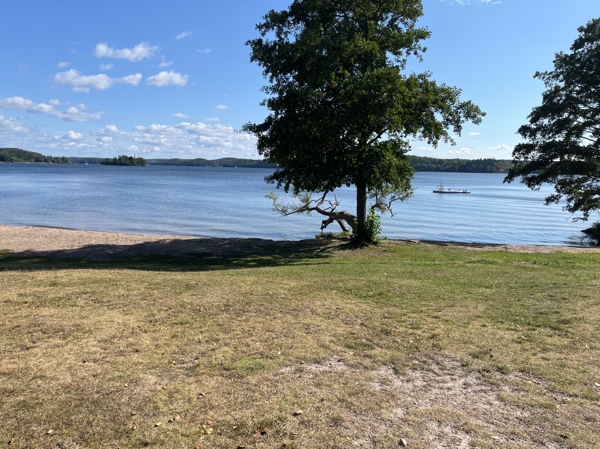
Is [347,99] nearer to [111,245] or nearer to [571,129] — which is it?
[111,245]

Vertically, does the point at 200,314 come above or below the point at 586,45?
below

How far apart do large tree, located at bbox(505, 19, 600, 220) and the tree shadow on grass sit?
1847cm

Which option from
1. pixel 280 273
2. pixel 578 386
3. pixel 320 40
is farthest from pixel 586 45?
pixel 578 386

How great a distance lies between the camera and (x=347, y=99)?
18.1 metres

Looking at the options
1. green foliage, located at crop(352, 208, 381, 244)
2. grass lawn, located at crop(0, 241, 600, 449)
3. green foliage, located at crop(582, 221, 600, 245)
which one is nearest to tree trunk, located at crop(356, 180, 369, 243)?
Answer: green foliage, located at crop(352, 208, 381, 244)

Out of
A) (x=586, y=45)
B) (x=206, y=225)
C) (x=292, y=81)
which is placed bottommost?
Answer: (x=206, y=225)

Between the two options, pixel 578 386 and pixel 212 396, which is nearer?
pixel 212 396

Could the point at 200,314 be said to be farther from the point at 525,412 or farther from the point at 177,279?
the point at 525,412

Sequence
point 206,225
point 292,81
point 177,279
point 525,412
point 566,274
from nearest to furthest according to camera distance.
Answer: point 525,412 → point 177,279 → point 566,274 → point 292,81 → point 206,225

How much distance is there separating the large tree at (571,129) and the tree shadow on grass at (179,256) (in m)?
18.5

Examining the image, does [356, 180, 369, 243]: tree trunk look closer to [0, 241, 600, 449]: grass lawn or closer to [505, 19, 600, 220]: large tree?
[0, 241, 600, 449]: grass lawn

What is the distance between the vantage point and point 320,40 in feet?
61.3

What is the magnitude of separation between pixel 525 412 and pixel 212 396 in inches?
156

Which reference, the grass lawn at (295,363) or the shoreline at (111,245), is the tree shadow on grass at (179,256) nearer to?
the shoreline at (111,245)
